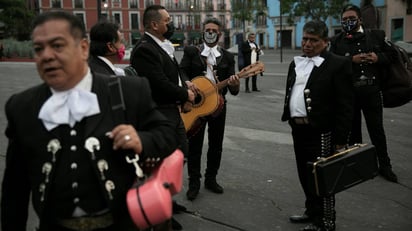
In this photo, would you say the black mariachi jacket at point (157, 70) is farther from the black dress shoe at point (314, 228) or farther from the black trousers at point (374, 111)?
the black trousers at point (374, 111)

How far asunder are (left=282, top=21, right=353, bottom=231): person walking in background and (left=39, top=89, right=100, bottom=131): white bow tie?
95.6 inches

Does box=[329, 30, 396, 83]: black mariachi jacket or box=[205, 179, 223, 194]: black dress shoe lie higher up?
box=[329, 30, 396, 83]: black mariachi jacket

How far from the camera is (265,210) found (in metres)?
4.64

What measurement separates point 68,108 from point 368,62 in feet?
14.0

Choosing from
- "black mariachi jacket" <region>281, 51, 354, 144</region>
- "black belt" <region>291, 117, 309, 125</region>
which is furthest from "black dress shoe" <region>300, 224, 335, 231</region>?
"black belt" <region>291, 117, 309, 125</region>

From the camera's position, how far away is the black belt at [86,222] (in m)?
1.98

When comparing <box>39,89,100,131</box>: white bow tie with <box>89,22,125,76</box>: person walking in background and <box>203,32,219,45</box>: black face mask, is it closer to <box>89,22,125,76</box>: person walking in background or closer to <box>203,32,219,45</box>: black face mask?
<box>89,22,125,76</box>: person walking in background

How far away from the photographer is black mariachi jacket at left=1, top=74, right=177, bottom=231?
1.92 meters

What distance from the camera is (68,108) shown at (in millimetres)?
1933

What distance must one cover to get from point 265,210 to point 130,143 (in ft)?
10.1

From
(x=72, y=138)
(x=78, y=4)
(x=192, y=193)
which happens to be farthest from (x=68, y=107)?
(x=78, y=4)

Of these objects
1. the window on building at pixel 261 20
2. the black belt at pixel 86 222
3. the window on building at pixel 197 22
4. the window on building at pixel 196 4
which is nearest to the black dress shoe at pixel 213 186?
the black belt at pixel 86 222

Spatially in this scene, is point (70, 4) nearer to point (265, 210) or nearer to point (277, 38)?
point (277, 38)

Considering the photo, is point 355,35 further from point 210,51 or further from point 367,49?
point 210,51
